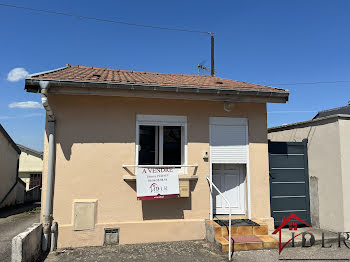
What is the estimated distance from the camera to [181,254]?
495 cm

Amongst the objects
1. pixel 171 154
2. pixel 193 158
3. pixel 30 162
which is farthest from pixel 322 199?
pixel 30 162

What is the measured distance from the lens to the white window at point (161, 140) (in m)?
6.01

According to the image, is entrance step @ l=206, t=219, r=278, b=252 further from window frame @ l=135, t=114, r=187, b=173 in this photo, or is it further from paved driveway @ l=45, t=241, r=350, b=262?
window frame @ l=135, t=114, r=187, b=173

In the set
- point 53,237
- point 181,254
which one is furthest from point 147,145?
point 53,237

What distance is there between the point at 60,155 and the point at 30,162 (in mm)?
21484

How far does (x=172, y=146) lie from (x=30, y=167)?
22230 mm

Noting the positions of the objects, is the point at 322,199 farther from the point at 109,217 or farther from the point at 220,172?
the point at 109,217

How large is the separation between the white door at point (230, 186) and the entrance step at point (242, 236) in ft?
2.06

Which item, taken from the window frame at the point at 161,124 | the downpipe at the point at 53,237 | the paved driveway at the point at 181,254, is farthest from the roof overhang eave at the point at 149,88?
the paved driveway at the point at 181,254

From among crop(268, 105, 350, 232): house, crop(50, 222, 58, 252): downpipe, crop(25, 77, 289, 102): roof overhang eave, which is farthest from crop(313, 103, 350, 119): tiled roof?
crop(50, 222, 58, 252): downpipe

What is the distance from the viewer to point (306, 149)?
6.94 m

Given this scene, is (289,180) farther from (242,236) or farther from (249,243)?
(249,243)

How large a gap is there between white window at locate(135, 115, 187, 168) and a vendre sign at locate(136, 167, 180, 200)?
460 mm

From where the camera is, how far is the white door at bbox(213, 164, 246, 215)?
20.9 feet
